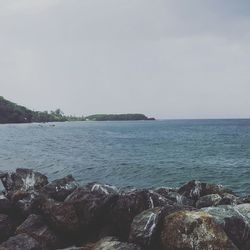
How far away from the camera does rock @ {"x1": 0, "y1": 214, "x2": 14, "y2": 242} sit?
1664 cm

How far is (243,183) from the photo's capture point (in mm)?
35438

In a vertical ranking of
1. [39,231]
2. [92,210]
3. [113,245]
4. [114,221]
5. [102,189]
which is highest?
[102,189]

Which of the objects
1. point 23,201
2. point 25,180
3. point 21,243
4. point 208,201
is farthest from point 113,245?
point 25,180

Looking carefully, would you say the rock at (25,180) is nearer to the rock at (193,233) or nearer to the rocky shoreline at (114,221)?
the rocky shoreline at (114,221)

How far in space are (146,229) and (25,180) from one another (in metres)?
12.9

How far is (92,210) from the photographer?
52.0ft

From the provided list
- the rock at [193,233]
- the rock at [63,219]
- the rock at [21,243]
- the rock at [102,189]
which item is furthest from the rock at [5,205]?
the rock at [193,233]

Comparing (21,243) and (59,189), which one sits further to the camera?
(59,189)

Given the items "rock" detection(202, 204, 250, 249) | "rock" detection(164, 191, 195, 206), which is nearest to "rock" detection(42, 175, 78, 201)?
"rock" detection(164, 191, 195, 206)

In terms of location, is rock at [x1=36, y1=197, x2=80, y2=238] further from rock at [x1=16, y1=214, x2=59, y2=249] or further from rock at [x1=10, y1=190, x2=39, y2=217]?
rock at [x1=10, y1=190, x2=39, y2=217]

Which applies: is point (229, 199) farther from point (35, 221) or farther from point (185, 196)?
point (35, 221)

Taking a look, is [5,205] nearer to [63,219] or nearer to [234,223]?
[63,219]

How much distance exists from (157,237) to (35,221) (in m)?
4.97

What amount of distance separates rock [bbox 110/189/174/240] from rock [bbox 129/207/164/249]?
145 cm
